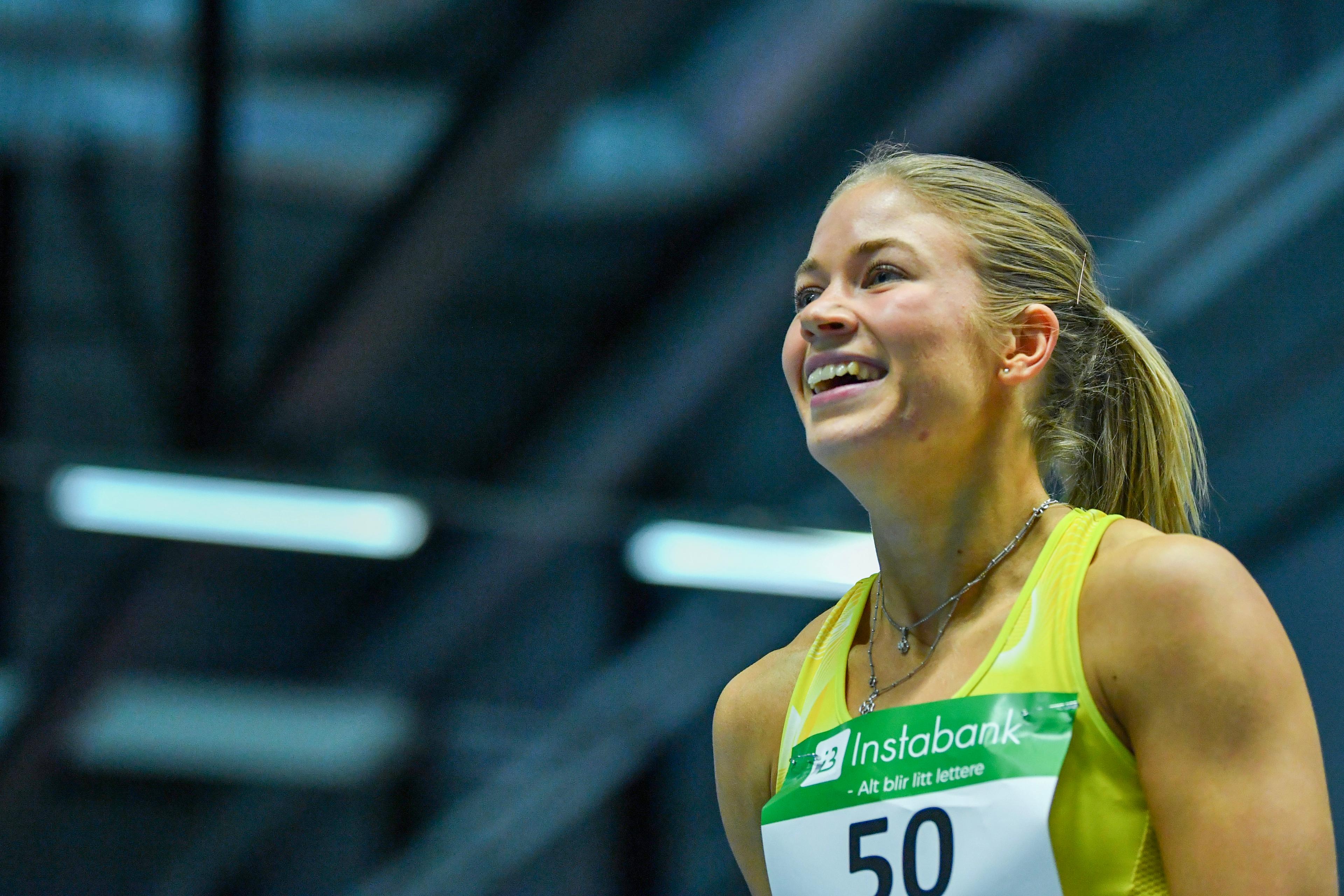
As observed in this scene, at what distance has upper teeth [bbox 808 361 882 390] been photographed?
1.83m

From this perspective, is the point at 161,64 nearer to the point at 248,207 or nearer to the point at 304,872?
the point at 248,207

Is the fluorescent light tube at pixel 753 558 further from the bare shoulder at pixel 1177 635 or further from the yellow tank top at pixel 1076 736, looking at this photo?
the bare shoulder at pixel 1177 635

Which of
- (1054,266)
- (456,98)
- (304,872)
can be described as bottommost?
(1054,266)

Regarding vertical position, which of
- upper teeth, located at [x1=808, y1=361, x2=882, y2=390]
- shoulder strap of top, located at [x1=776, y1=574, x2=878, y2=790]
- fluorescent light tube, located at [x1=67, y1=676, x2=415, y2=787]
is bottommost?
shoulder strap of top, located at [x1=776, y1=574, x2=878, y2=790]

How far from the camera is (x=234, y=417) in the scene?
18.8 feet

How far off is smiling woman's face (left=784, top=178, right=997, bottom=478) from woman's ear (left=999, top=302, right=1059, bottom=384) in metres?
0.02

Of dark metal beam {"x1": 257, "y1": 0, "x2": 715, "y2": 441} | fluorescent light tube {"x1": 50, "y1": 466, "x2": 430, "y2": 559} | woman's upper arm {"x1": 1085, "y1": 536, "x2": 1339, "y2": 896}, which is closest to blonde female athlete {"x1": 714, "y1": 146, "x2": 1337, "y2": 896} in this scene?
woman's upper arm {"x1": 1085, "y1": 536, "x2": 1339, "y2": 896}

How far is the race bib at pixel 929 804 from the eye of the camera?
1.53 meters

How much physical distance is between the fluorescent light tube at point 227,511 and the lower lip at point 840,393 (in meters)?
4.53

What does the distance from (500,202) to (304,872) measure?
5357 millimetres

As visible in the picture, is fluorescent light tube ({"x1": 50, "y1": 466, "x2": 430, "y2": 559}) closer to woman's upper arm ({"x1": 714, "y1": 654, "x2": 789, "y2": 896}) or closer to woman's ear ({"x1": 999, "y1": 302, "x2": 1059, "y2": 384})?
woman's upper arm ({"x1": 714, "y1": 654, "x2": 789, "y2": 896})

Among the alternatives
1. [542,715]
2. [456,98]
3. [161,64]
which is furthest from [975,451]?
[542,715]

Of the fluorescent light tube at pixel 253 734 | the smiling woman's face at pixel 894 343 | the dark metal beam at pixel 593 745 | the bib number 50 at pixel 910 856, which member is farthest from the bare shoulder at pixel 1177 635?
the fluorescent light tube at pixel 253 734

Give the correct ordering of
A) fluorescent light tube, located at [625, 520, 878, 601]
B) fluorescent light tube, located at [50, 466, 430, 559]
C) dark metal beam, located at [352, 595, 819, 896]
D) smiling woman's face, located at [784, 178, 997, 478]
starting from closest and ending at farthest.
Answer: smiling woman's face, located at [784, 178, 997, 478]
fluorescent light tube, located at [50, 466, 430, 559]
fluorescent light tube, located at [625, 520, 878, 601]
dark metal beam, located at [352, 595, 819, 896]
